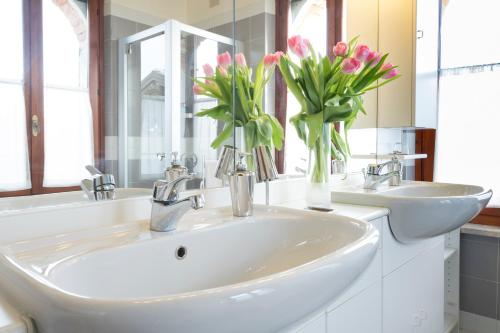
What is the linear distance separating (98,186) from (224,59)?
1.87 feet

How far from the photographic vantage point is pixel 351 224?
770mm

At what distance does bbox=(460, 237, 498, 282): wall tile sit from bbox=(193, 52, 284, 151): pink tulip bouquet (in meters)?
1.49

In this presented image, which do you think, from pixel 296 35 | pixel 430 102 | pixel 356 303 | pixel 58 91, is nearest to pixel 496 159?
pixel 430 102

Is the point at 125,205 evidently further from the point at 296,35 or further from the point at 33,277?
the point at 296,35

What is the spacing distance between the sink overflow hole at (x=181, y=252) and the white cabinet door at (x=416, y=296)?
667 mm

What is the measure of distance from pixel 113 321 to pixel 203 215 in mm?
552

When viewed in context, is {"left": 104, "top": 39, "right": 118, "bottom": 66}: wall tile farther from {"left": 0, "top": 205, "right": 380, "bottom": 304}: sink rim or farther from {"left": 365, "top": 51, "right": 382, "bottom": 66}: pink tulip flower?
{"left": 365, "top": 51, "right": 382, "bottom": 66}: pink tulip flower

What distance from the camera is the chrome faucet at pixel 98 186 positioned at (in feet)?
2.62

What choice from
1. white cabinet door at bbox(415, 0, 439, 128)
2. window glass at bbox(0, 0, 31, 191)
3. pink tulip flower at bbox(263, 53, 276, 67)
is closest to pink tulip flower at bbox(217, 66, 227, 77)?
pink tulip flower at bbox(263, 53, 276, 67)

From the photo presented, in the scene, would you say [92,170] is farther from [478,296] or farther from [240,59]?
[478,296]

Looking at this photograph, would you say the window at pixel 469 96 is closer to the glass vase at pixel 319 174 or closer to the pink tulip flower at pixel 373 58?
the pink tulip flower at pixel 373 58

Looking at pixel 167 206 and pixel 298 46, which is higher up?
pixel 298 46

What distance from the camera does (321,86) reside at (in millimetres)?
1292

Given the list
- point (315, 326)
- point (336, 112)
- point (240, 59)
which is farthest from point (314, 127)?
point (315, 326)
